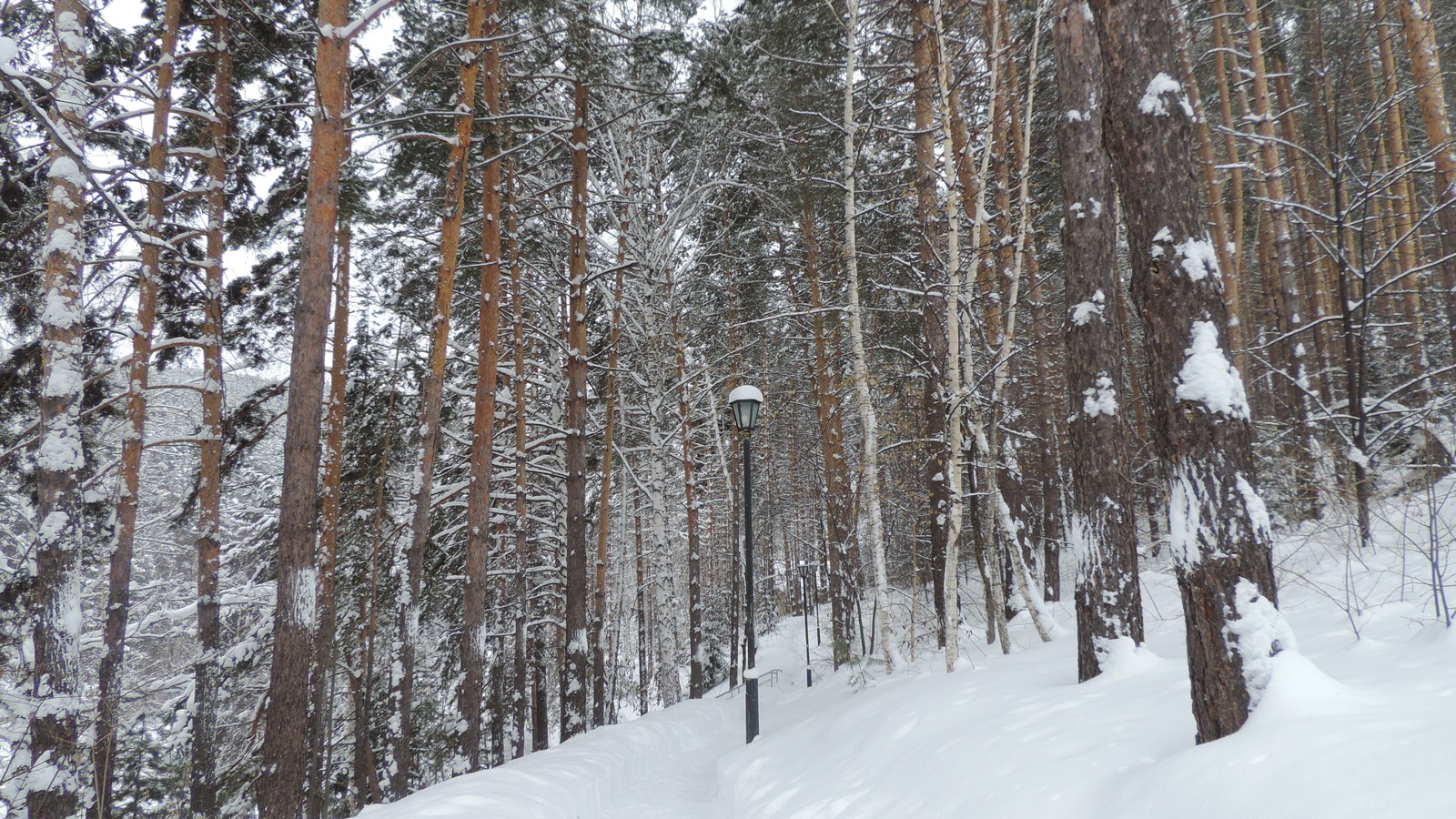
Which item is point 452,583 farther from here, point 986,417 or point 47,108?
point 986,417

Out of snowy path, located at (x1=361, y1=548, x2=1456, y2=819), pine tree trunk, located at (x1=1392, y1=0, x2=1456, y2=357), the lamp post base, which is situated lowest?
the lamp post base

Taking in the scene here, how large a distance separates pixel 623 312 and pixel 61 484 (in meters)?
9.26

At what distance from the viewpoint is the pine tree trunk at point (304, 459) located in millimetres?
5051

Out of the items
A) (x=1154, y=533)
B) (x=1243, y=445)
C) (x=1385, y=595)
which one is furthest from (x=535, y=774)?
(x=1154, y=533)

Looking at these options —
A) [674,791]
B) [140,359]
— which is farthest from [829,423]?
[140,359]

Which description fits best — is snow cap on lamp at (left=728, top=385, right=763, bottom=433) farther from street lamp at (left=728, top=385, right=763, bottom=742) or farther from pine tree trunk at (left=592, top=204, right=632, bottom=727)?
pine tree trunk at (left=592, top=204, right=632, bottom=727)

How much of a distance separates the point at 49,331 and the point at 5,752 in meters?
6.85

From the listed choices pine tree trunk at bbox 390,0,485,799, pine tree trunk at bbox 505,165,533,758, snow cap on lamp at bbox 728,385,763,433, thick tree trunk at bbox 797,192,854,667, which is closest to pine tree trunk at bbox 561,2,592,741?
pine tree trunk at bbox 505,165,533,758

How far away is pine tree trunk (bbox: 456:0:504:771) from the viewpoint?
843 centimetres

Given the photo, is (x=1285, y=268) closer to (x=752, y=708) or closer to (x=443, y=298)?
(x=752, y=708)

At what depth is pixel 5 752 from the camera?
333 inches

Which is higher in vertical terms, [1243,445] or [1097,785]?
[1243,445]

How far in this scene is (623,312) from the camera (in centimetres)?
1368

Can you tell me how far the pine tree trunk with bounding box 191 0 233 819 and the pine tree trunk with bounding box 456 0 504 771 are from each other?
350cm
